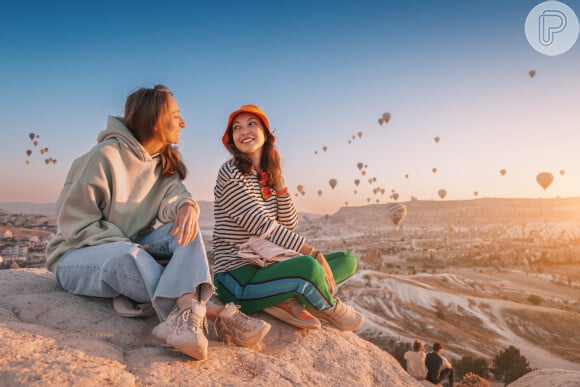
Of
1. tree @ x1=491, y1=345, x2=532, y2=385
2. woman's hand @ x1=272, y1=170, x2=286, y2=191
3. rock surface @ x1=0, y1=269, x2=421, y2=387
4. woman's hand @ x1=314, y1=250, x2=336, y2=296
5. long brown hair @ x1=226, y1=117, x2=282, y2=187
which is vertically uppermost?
long brown hair @ x1=226, y1=117, x2=282, y2=187

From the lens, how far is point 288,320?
375cm

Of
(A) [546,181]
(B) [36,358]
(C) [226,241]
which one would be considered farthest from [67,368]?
(A) [546,181]

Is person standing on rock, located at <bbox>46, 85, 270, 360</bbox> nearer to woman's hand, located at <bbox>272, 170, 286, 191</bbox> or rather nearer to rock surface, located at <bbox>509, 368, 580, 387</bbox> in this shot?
woman's hand, located at <bbox>272, 170, 286, 191</bbox>

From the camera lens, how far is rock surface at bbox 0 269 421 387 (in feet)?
7.70

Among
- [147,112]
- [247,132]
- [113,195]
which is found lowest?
[113,195]

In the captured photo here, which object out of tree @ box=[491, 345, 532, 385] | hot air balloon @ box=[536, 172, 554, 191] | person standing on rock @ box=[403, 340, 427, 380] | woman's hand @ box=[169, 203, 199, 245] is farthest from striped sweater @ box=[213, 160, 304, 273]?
hot air balloon @ box=[536, 172, 554, 191]

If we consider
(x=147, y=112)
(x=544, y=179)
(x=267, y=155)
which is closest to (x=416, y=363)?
(x=267, y=155)

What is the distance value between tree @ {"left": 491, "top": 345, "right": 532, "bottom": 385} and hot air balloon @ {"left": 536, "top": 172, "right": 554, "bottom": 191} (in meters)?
36.1

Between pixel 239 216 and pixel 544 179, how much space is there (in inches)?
2094

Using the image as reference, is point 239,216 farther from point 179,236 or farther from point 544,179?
point 544,179

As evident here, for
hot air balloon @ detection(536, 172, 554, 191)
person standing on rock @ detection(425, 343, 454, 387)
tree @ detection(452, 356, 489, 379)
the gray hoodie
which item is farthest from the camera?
hot air balloon @ detection(536, 172, 554, 191)

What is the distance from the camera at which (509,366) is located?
1692 centimetres

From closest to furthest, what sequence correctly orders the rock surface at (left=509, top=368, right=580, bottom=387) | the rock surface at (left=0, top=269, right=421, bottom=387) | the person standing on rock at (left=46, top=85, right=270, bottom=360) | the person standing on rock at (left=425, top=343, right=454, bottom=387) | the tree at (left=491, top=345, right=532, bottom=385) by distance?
the rock surface at (left=0, top=269, right=421, bottom=387), the person standing on rock at (left=46, top=85, right=270, bottom=360), the rock surface at (left=509, top=368, right=580, bottom=387), the person standing on rock at (left=425, top=343, right=454, bottom=387), the tree at (left=491, top=345, right=532, bottom=385)

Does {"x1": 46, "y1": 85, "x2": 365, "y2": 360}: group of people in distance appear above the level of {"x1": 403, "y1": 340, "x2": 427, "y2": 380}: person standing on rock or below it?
above
